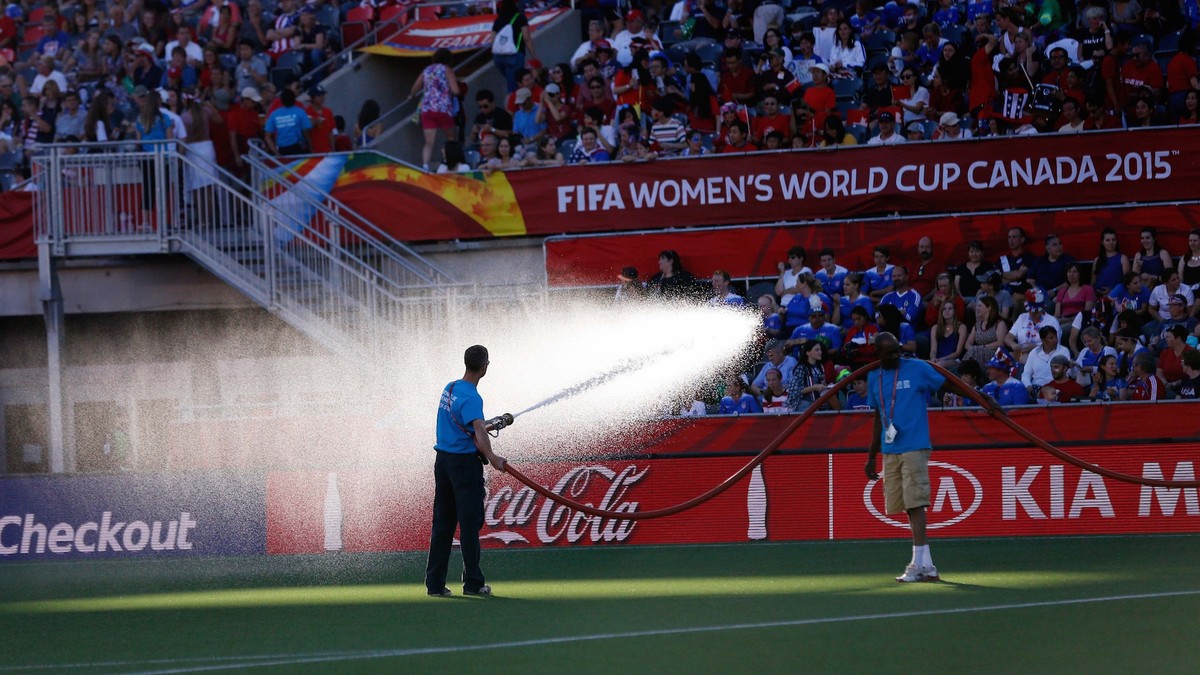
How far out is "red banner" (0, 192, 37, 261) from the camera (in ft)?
75.2

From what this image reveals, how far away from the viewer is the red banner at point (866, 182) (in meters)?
20.3

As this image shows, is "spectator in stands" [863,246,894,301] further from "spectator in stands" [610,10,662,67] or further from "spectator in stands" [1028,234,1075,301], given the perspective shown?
"spectator in stands" [610,10,662,67]

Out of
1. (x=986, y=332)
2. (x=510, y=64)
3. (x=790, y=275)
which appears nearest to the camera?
(x=986, y=332)

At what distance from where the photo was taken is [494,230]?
22188 millimetres

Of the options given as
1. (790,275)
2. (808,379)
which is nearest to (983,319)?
(808,379)

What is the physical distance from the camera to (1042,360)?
1780cm

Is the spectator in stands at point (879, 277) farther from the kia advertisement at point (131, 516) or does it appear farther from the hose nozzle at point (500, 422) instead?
the hose nozzle at point (500, 422)

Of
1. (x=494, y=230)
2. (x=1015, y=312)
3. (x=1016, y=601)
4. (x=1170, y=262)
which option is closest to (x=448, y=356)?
(x=494, y=230)

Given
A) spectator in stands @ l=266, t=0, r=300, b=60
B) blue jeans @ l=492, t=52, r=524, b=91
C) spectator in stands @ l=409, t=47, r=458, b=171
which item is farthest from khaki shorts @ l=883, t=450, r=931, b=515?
spectator in stands @ l=266, t=0, r=300, b=60

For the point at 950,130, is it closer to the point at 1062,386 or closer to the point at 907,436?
the point at 1062,386

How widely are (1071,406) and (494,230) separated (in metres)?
8.98

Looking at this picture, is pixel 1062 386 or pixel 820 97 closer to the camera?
pixel 1062 386

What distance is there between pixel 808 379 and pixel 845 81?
5.89 m

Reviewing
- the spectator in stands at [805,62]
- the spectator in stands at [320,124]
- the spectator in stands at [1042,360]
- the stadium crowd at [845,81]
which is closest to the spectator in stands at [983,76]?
the stadium crowd at [845,81]
